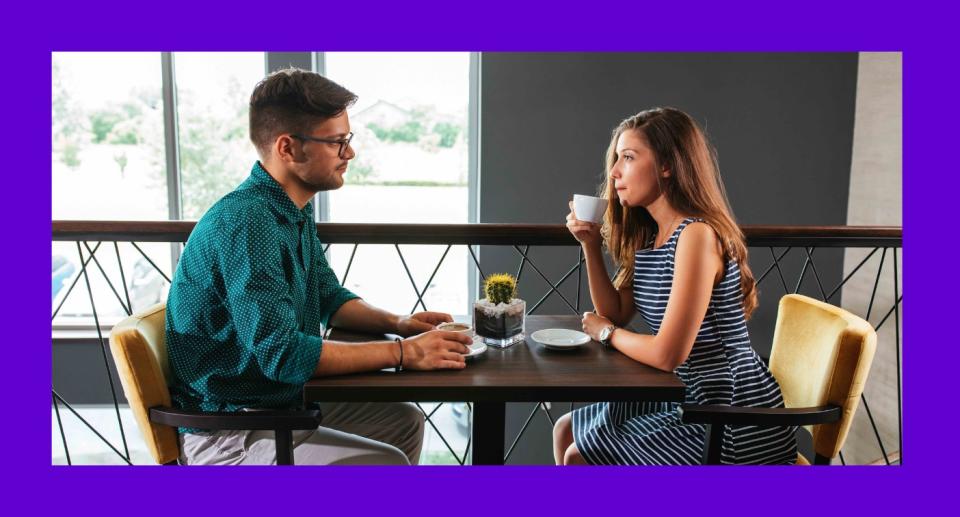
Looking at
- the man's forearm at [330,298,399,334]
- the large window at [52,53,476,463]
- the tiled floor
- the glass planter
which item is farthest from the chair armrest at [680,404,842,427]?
the tiled floor

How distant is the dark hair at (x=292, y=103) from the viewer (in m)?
1.58

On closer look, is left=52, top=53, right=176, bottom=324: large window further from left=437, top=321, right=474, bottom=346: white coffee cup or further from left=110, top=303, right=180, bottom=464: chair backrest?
left=437, top=321, right=474, bottom=346: white coffee cup

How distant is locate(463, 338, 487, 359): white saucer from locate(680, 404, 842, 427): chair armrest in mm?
462

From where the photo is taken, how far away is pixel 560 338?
1685 mm

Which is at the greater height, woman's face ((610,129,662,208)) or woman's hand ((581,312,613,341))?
woman's face ((610,129,662,208))

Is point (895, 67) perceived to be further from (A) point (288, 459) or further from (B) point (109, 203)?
(B) point (109, 203)

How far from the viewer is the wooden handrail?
2139 millimetres

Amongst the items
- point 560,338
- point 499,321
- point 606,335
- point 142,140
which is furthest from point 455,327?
point 142,140

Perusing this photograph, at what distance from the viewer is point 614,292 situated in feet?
6.33

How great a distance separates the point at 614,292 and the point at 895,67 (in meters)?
4.75

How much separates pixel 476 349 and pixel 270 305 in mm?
475

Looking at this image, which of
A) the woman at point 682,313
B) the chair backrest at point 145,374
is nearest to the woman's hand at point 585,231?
the woman at point 682,313

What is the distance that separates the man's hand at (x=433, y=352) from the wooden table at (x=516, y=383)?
0.02m

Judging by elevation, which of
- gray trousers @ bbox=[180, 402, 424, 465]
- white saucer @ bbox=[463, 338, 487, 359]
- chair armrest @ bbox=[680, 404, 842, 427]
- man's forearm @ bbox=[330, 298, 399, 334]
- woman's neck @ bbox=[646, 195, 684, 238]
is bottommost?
gray trousers @ bbox=[180, 402, 424, 465]
